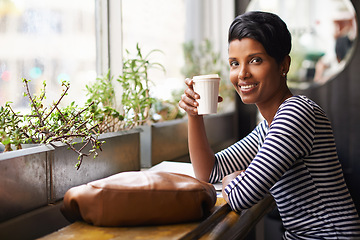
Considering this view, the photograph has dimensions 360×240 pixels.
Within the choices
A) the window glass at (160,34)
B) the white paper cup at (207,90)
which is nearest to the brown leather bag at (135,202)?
the white paper cup at (207,90)

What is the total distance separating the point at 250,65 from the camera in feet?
3.84

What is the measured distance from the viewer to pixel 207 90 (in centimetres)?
113

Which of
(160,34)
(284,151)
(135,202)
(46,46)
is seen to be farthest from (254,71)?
(160,34)

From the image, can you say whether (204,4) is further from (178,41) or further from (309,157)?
(309,157)

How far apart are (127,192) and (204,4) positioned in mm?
2368

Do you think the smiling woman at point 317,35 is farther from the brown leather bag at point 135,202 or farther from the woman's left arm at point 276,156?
the brown leather bag at point 135,202

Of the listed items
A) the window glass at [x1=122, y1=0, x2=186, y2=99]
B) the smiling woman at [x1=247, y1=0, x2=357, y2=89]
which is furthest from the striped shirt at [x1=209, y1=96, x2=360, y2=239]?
the smiling woman at [x1=247, y1=0, x2=357, y2=89]

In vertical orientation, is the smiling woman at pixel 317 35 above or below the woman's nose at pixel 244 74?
above

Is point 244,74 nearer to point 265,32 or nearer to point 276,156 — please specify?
point 265,32

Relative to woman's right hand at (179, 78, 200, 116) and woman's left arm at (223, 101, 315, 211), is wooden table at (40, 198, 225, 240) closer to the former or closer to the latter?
woman's left arm at (223, 101, 315, 211)

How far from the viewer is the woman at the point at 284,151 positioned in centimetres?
103

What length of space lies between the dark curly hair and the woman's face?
0.05ft

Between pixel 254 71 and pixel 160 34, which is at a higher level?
pixel 160 34

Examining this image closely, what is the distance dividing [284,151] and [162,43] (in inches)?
62.4
